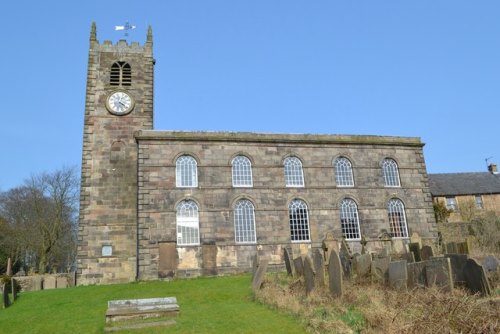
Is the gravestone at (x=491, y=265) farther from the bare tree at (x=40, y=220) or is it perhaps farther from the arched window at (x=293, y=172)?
the bare tree at (x=40, y=220)

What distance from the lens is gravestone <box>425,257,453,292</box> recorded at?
10.2 m

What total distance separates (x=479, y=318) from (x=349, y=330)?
2393 mm

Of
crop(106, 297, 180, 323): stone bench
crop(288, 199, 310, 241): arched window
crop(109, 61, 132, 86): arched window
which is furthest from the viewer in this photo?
→ crop(109, 61, 132, 86): arched window

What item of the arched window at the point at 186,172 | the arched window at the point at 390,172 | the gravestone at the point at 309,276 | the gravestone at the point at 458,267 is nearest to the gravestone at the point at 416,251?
the gravestone at the point at 309,276

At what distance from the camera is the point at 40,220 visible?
133 ft

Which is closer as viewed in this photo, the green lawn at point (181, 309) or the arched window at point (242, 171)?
the green lawn at point (181, 309)

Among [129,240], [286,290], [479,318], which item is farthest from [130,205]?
[479,318]

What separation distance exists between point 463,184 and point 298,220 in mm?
23775

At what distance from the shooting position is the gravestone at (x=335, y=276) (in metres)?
12.0

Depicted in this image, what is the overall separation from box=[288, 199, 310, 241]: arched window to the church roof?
1963cm

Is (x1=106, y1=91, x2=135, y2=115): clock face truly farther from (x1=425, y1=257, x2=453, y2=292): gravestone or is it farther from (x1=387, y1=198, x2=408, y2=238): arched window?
(x1=425, y1=257, x2=453, y2=292): gravestone

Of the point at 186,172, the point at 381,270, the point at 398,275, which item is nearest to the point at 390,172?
the point at 186,172

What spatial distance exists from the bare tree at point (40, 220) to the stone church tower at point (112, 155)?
603 inches

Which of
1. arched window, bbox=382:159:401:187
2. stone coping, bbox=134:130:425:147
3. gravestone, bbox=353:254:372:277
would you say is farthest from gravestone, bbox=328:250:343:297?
arched window, bbox=382:159:401:187
